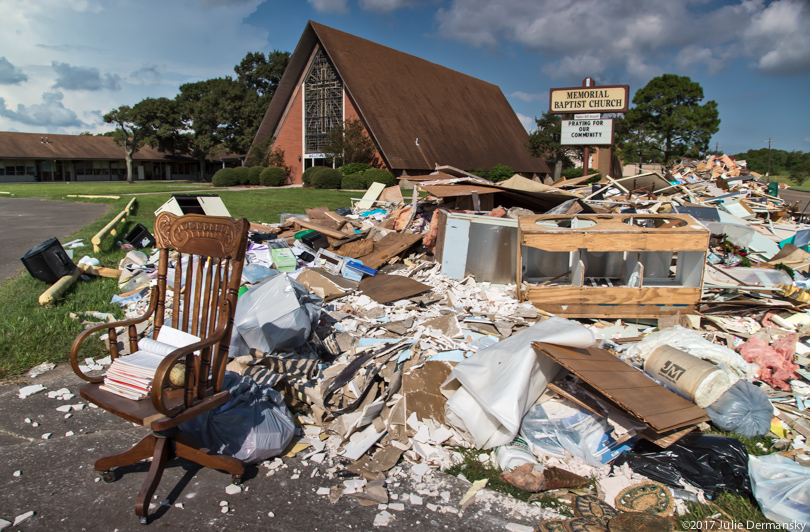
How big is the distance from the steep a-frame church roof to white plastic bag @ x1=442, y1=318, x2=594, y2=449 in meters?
23.6

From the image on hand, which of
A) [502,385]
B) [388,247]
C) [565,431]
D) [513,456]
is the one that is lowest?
[513,456]

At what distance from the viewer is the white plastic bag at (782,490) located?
8.05 ft

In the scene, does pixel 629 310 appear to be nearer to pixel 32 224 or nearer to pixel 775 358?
pixel 775 358

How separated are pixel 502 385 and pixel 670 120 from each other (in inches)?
2065

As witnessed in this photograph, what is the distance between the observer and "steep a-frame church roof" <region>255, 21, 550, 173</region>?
27.5m

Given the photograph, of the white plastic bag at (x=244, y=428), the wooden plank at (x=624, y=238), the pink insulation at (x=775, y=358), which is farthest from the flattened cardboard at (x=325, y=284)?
the pink insulation at (x=775, y=358)

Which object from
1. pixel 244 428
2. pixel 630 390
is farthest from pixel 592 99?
pixel 244 428

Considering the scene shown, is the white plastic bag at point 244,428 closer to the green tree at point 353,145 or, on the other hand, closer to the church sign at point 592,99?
the church sign at point 592,99

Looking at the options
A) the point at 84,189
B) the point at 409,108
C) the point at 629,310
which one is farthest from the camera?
the point at 409,108

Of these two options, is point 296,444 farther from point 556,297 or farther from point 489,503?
point 556,297

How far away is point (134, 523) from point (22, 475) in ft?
2.83

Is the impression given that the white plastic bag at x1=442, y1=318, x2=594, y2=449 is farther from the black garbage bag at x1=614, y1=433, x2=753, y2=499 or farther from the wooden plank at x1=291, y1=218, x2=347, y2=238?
the wooden plank at x1=291, y1=218, x2=347, y2=238

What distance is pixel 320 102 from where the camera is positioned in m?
31.3

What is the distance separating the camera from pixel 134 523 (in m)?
2.44
